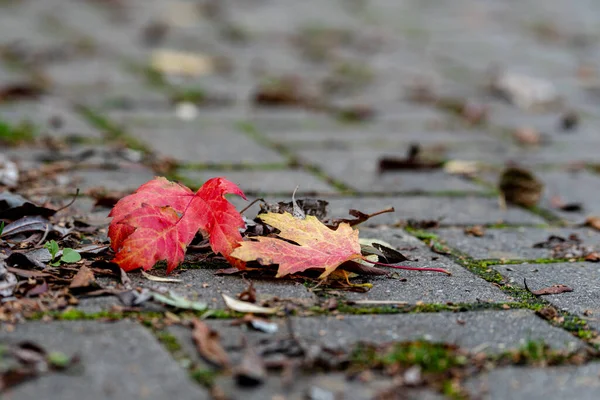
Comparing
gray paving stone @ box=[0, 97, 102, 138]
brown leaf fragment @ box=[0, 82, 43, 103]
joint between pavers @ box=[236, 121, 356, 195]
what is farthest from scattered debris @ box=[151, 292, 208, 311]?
brown leaf fragment @ box=[0, 82, 43, 103]

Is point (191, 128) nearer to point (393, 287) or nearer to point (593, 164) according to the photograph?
point (593, 164)

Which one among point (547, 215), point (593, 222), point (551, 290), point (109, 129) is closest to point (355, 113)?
point (109, 129)

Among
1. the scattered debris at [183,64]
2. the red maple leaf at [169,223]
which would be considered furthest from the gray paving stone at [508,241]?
the scattered debris at [183,64]

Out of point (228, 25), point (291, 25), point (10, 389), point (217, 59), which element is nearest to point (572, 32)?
point (291, 25)

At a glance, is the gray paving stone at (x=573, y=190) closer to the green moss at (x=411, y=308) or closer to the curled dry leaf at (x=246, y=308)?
the green moss at (x=411, y=308)

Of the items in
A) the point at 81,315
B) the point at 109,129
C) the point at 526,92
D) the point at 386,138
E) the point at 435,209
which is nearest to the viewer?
the point at 81,315

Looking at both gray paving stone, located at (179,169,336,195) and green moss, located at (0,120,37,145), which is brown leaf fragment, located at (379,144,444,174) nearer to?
gray paving stone, located at (179,169,336,195)

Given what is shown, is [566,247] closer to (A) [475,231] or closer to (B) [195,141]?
(A) [475,231]
